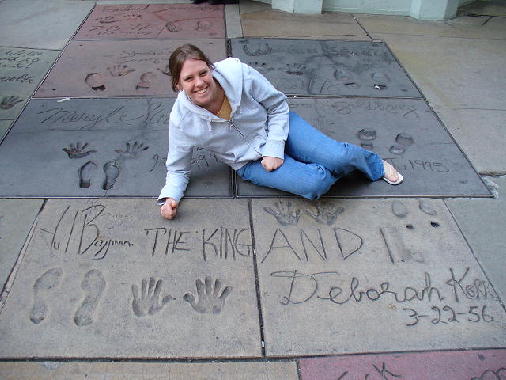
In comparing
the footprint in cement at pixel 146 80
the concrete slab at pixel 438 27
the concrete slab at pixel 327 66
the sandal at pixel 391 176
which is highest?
the sandal at pixel 391 176

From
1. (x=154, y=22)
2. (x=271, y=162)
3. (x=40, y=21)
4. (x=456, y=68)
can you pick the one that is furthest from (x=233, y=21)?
(x=271, y=162)

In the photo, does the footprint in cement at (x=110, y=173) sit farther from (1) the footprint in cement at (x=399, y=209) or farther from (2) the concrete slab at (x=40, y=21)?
(2) the concrete slab at (x=40, y=21)

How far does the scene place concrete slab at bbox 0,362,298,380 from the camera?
1770 millimetres

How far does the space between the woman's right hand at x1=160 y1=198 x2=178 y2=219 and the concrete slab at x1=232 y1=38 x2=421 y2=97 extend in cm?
156

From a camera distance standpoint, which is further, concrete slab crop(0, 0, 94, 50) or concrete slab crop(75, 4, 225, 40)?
concrete slab crop(75, 4, 225, 40)

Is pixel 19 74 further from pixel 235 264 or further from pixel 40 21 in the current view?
pixel 235 264

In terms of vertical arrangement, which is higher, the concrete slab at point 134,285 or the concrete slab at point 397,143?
the concrete slab at point 134,285

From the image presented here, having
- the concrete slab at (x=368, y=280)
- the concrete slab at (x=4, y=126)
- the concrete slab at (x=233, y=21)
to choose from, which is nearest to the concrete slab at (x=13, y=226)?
the concrete slab at (x=4, y=126)

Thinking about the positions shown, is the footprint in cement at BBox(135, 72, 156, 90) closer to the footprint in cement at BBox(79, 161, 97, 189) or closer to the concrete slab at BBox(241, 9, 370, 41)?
the footprint in cement at BBox(79, 161, 97, 189)

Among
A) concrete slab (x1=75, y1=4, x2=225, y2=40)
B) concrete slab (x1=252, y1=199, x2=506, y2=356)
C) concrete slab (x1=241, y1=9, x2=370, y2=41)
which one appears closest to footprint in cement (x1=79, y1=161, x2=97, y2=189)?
concrete slab (x1=252, y1=199, x2=506, y2=356)

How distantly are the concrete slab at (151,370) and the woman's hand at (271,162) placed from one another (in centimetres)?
103

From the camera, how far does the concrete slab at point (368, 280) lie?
6.28 ft

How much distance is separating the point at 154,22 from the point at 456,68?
9.47 ft

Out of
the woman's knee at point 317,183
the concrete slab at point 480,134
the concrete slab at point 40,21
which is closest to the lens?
the woman's knee at point 317,183
